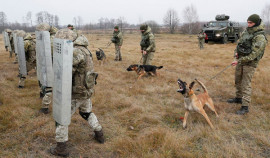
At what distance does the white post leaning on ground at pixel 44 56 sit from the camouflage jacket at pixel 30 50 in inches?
65.6

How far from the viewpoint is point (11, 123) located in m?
3.81

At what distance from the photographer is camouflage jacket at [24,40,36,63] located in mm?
5281

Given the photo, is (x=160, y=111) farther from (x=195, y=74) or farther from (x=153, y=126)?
(x=195, y=74)

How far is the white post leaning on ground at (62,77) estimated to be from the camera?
234 cm

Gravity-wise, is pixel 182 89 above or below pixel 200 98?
above

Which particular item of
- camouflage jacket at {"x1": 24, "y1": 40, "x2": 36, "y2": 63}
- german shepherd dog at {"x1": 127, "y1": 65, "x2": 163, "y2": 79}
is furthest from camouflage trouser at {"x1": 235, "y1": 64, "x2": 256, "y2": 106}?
camouflage jacket at {"x1": 24, "y1": 40, "x2": 36, "y2": 63}

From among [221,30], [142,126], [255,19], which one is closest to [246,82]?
[255,19]

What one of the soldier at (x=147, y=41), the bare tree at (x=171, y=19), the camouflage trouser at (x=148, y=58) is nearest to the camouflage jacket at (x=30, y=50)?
the soldier at (x=147, y=41)

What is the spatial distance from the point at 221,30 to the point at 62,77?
19.1 m

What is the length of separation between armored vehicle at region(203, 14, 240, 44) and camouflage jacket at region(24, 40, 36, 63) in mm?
17134

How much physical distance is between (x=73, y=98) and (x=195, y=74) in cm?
653

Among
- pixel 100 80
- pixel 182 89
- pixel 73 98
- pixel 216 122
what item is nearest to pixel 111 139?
pixel 73 98

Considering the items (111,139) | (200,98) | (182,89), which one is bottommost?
(111,139)

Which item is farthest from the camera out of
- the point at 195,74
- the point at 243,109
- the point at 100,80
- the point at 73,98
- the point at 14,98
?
the point at 195,74
